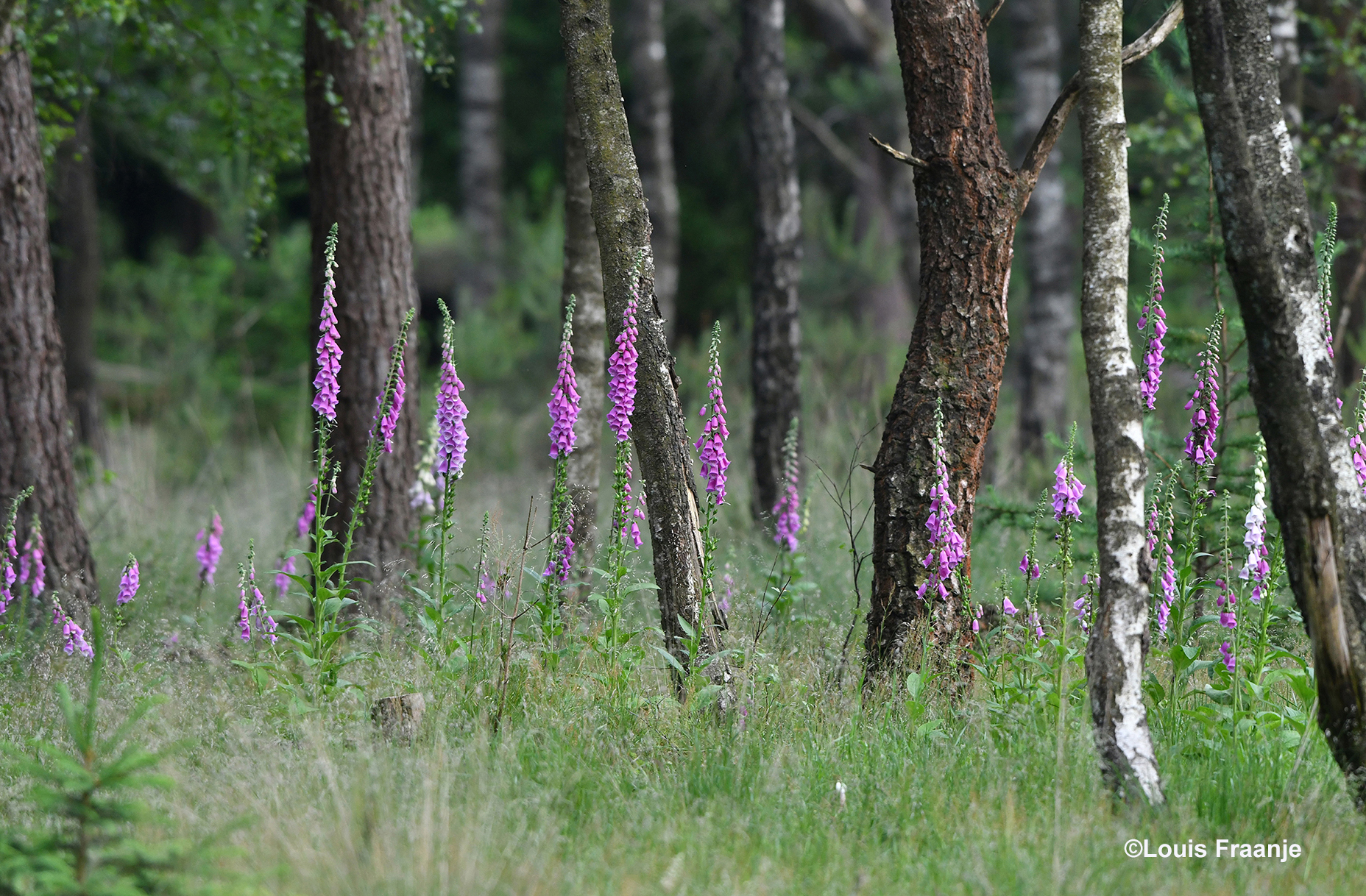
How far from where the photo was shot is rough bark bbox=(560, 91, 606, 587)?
20.6 ft

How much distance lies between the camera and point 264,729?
400cm

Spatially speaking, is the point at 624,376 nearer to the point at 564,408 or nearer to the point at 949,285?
the point at 564,408

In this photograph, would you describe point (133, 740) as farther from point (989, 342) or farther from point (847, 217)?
point (847, 217)

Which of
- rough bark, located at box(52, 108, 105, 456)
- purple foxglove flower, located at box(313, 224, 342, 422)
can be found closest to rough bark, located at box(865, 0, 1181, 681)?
purple foxglove flower, located at box(313, 224, 342, 422)

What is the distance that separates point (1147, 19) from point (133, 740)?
15.7 m

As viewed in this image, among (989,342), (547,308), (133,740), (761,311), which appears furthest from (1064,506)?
(547,308)

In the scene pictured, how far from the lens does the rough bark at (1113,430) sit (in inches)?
140

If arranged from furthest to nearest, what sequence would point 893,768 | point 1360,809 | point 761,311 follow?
point 761,311 → point 893,768 → point 1360,809

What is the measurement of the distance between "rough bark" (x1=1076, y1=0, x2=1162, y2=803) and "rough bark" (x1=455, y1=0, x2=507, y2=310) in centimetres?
1539

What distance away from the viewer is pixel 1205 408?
14.7 feet

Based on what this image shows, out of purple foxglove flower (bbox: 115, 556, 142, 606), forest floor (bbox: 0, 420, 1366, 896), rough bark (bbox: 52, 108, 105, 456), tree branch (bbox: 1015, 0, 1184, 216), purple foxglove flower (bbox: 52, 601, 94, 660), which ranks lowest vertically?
forest floor (bbox: 0, 420, 1366, 896)

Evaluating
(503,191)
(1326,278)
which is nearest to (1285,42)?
(1326,278)

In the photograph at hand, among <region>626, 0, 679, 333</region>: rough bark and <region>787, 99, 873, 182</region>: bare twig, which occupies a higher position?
<region>787, 99, 873, 182</region>: bare twig

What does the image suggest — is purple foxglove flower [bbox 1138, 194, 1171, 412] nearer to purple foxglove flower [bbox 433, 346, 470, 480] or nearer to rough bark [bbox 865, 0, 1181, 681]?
rough bark [bbox 865, 0, 1181, 681]
